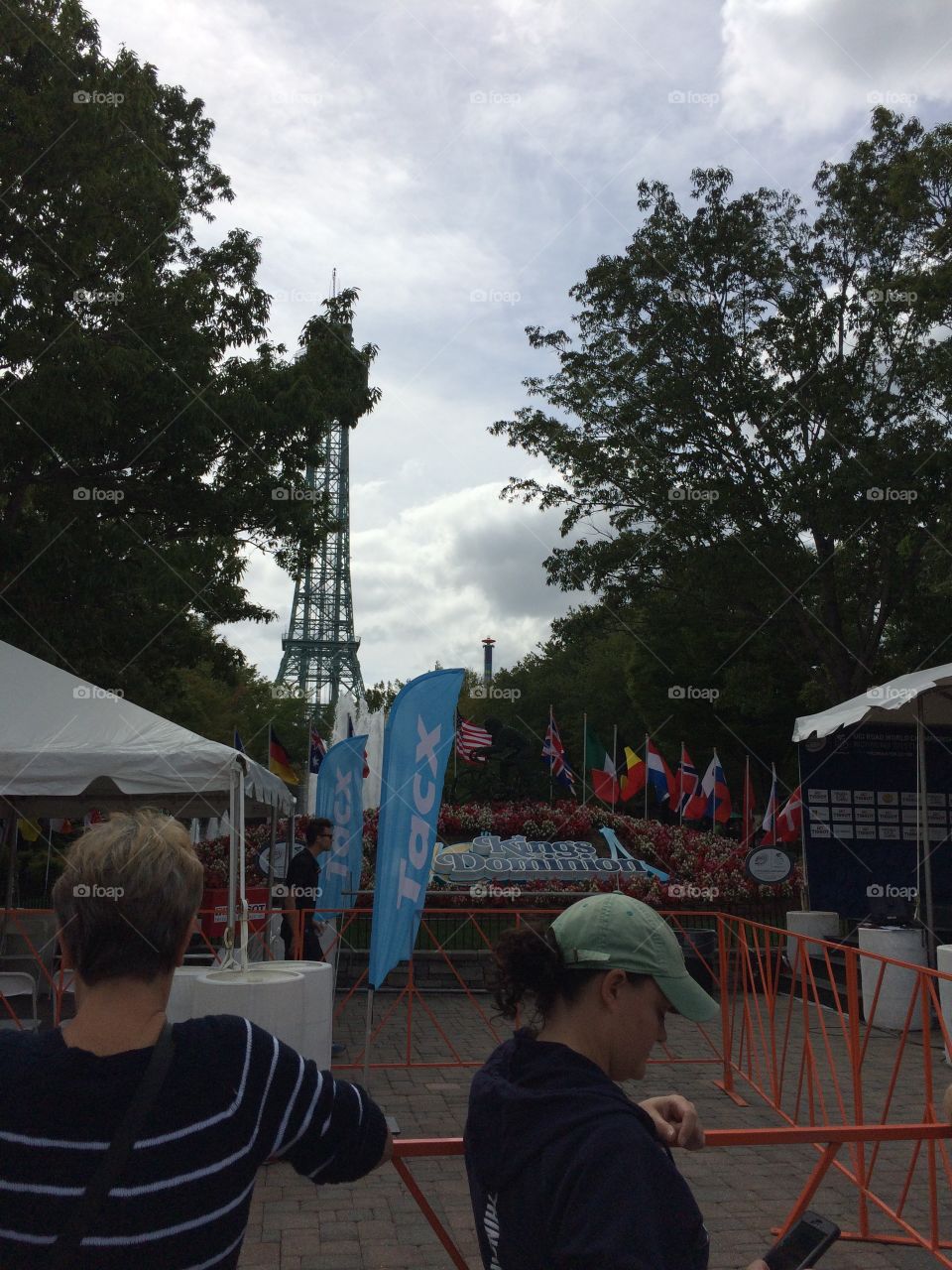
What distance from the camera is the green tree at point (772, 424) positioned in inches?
812

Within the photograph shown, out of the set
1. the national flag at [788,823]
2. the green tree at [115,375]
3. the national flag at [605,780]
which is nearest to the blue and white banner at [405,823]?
the green tree at [115,375]

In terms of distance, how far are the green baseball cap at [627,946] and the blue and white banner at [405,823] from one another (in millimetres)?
5650

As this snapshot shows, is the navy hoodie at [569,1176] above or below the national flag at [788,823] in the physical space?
below

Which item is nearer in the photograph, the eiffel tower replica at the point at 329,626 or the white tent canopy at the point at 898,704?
the white tent canopy at the point at 898,704

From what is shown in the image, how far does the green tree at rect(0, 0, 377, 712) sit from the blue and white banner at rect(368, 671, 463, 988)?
7.84m

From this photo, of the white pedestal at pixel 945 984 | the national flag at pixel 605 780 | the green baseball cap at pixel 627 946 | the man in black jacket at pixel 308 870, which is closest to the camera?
the green baseball cap at pixel 627 946

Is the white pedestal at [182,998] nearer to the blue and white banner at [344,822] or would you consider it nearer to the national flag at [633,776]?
the blue and white banner at [344,822]

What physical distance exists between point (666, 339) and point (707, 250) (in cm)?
187

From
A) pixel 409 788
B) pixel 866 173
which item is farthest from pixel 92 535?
pixel 866 173

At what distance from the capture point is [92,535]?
1513cm

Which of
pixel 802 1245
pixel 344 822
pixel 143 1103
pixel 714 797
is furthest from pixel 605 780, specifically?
pixel 143 1103

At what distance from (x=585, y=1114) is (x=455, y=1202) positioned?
4.88 m

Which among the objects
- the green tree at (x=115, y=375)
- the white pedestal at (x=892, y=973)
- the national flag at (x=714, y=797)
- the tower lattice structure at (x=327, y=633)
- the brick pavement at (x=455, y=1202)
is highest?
the tower lattice structure at (x=327, y=633)

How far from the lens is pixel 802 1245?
2119 millimetres
